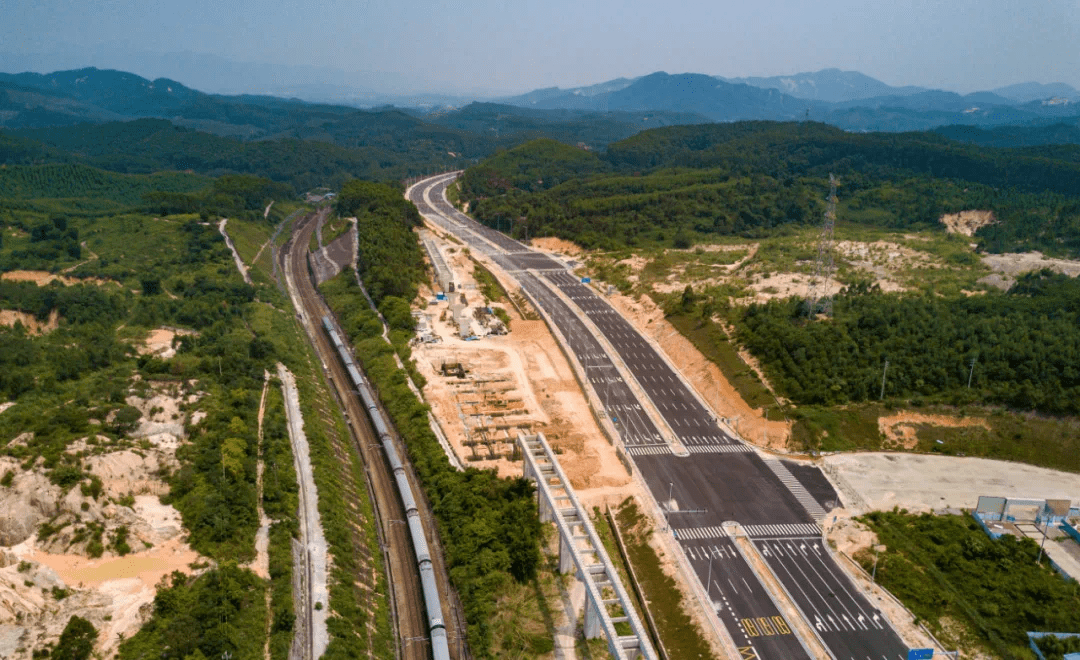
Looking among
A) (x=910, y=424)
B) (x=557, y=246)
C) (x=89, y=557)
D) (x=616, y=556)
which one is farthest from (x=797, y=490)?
(x=557, y=246)

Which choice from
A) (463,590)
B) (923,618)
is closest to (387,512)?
(463,590)

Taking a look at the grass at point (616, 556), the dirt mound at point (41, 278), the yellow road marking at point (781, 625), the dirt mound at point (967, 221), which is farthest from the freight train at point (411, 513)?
the dirt mound at point (967, 221)

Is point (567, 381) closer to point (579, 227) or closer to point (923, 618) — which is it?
point (923, 618)

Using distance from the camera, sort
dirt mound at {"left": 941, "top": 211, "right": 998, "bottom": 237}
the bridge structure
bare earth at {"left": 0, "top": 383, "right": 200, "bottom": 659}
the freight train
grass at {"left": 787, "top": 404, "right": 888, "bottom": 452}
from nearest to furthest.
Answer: bare earth at {"left": 0, "top": 383, "right": 200, "bottom": 659}, the bridge structure, the freight train, grass at {"left": 787, "top": 404, "right": 888, "bottom": 452}, dirt mound at {"left": 941, "top": 211, "right": 998, "bottom": 237}

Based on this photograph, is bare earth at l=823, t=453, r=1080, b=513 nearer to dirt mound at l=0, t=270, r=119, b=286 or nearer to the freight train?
the freight train

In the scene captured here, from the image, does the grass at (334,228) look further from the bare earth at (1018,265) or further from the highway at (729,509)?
the bare earth at (1018,265)

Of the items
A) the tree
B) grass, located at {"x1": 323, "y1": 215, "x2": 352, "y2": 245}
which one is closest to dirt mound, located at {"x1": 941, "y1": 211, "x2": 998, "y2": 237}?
grass, located at {"x1": 323, "y1": 215, "x2": 352, "y2": 245}
